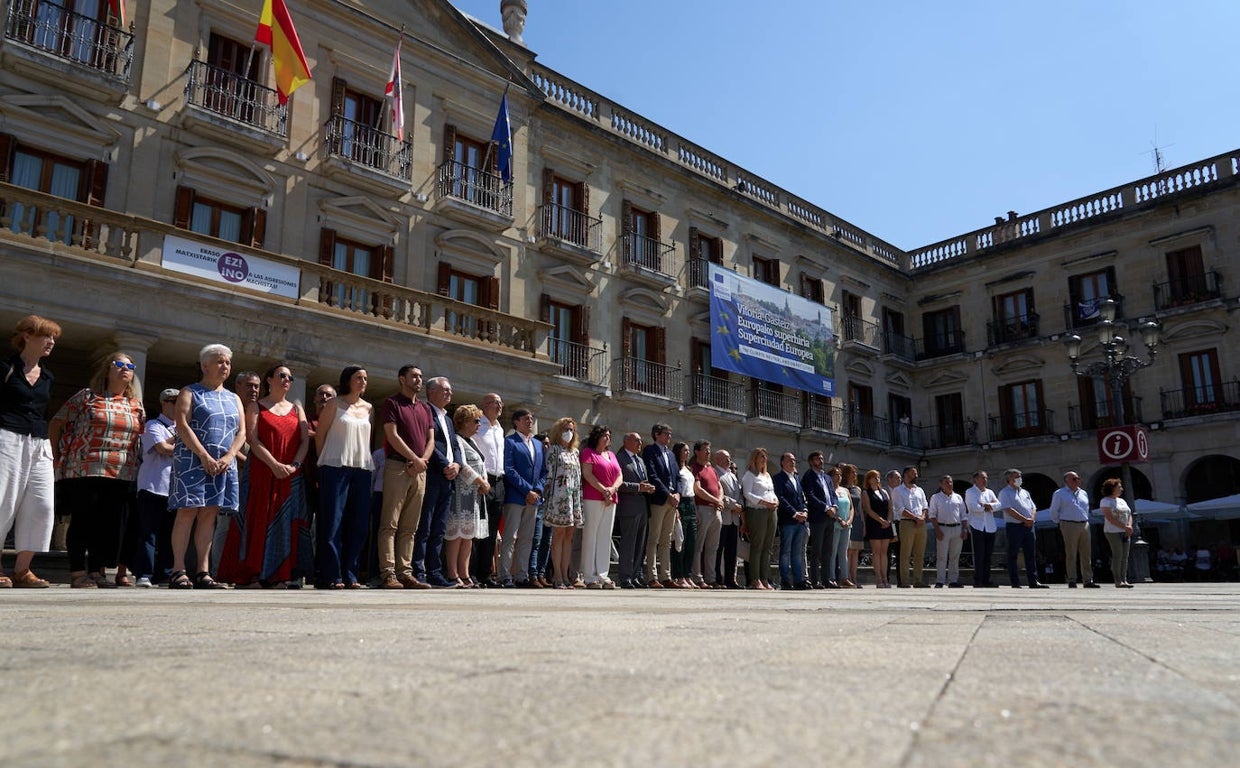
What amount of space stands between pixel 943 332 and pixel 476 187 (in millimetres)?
19152

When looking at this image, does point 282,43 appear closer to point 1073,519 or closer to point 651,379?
point 651,379

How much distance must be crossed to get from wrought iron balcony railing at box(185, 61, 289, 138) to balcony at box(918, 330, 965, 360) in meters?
22.9

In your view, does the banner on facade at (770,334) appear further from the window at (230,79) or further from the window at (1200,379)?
the window at (230,79)

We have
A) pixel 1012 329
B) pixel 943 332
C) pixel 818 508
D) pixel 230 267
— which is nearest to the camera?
pixel 818 508

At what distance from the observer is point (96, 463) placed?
18.1ft

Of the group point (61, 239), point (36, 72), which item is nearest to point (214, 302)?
point (61, 239)

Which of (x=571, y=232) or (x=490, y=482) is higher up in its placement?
(x=571, y=232)

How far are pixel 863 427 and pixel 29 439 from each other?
25656 mm

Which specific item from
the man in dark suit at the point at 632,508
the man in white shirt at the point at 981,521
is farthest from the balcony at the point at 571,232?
the man in dark suit at the point at 632,508

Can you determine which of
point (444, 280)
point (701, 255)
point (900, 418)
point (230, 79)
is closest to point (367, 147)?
point (230, 79)

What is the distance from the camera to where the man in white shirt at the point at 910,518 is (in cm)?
1246

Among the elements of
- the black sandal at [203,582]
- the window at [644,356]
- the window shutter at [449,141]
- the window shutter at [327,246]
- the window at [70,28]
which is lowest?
the black sandal at [203,582]

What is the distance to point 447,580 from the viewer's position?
702 cm

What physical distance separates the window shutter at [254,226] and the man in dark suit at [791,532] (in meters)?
10.6
